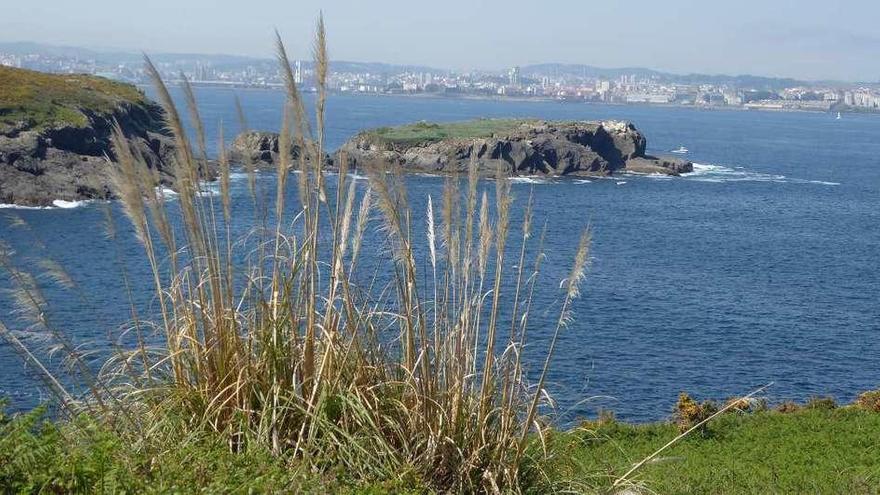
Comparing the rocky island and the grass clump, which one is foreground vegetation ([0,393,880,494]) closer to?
the grass clump

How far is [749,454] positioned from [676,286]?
70.9 feet

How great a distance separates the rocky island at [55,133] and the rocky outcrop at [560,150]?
15056mm

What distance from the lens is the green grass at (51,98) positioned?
165 ft

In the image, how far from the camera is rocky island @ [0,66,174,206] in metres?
44.7

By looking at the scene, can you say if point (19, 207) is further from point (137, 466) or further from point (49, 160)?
point (137, 466)

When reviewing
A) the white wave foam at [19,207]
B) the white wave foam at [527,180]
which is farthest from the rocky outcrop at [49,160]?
the white wave foam at [527,180]

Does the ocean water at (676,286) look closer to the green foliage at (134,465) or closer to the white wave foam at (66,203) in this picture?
the white wave foam at (66,203)

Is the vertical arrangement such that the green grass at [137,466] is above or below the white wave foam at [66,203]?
above

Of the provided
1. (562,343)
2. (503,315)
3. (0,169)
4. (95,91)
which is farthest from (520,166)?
(503,315)

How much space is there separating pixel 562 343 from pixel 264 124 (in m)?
67.7

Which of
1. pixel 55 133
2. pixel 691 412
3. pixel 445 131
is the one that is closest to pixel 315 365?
pixel 691 412

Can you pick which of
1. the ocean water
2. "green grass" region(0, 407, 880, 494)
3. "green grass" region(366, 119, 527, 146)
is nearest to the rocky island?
the ocean water

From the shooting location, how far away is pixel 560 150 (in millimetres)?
70125

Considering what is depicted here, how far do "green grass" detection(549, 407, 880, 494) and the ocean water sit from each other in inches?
28.6
